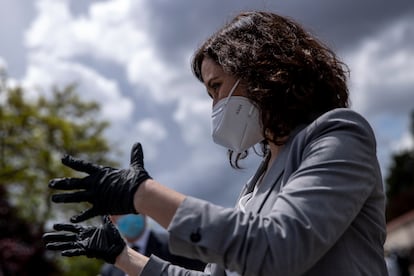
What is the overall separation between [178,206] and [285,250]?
30 centimetres

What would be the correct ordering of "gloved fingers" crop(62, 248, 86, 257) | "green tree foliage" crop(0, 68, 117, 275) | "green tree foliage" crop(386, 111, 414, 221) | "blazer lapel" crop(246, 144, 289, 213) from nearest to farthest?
1. "blazer lapel" crop(246, 144, 289, 213)
2. "gloved fingers" crop(62, 248, 86, 257)
3. "green tree foliage" crop(0, 68, 117, 275)
4. "green tree foliage" crop(386, 111, 414, 221)

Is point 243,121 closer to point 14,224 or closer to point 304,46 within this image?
point 304,46

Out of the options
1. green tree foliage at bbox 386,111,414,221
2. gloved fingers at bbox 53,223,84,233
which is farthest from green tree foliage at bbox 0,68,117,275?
green tree foliage at bbox 386,111,414,221

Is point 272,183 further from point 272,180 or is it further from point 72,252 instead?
point 72,252

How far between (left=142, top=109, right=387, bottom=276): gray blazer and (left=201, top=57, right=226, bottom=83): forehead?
388 mm

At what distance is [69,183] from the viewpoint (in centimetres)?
197

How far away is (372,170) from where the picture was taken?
2.01 m

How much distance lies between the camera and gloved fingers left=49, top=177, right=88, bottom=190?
1957 mm

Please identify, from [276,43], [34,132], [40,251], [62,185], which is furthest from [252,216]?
→ [34,132]

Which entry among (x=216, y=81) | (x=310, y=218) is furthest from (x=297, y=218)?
(x=216, y=81)

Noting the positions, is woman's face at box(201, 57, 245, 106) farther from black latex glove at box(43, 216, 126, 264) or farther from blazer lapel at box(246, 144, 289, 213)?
black latex glove at box(43, 216, 126, 264)

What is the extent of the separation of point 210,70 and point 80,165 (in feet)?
2.17

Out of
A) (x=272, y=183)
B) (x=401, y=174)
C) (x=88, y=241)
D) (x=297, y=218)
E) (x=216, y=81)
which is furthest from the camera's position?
(x=401, y=174)

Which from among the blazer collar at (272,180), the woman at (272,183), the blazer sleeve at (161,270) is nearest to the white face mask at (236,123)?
the woman at (272,183)
